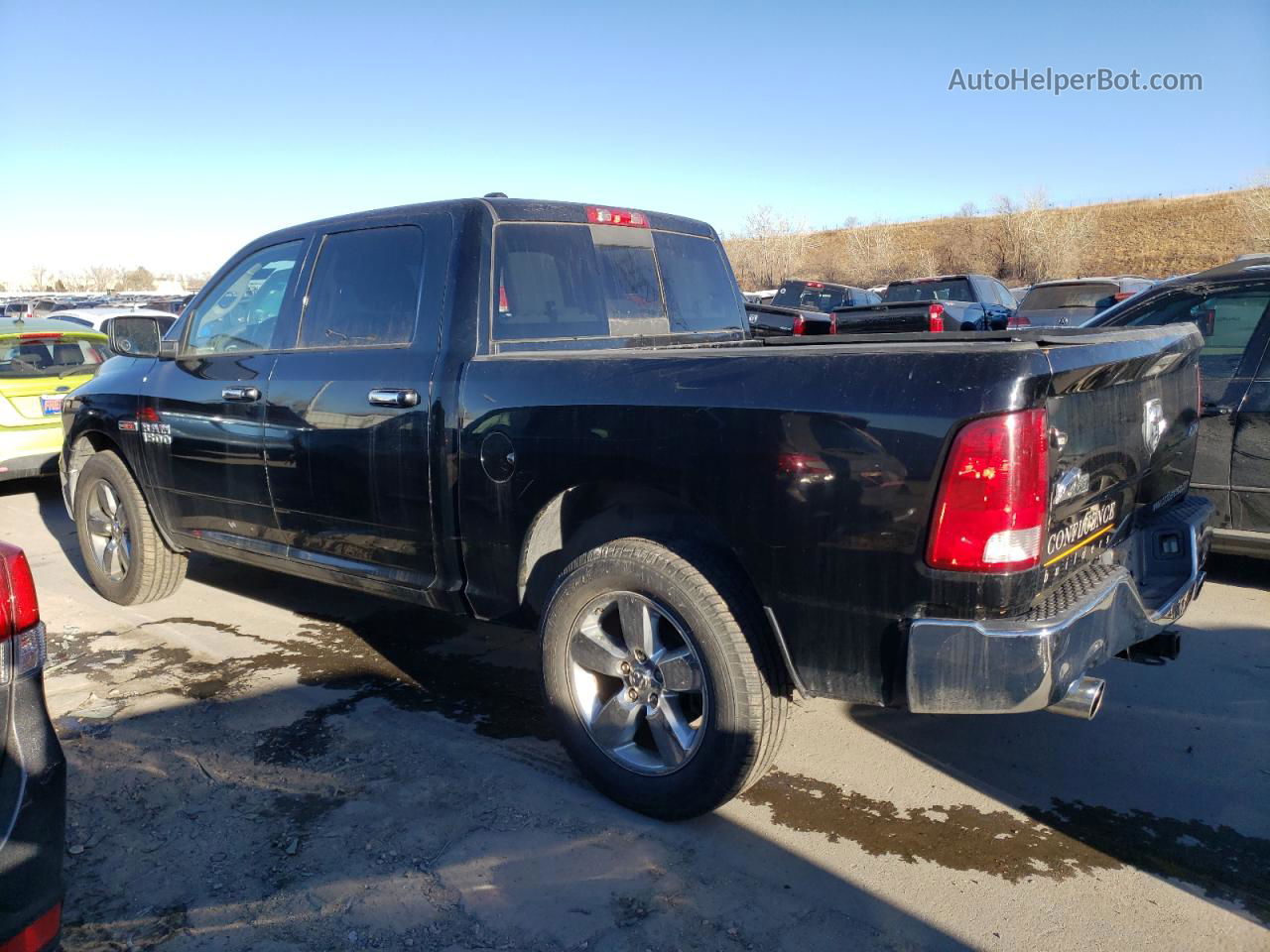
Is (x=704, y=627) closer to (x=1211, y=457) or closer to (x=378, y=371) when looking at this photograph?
(x=378, y=371)

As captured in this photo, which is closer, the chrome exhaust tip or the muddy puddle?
the chrome exhaust tip

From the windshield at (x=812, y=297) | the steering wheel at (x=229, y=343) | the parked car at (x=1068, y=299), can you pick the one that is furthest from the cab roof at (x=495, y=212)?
the windshield at (x=812, y=297)

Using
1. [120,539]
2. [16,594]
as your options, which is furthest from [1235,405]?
[120,539]

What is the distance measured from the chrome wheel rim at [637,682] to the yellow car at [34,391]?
6.45 m

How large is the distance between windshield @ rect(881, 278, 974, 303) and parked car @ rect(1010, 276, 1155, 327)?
48.8 inches

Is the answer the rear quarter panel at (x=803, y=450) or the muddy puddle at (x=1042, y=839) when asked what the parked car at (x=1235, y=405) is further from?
the rear quarter panel at (x=803, y=450)

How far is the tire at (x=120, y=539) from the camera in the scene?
17.6ft

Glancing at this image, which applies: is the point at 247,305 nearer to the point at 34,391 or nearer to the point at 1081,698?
the point at 1081,698

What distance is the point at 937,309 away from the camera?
12.5 m

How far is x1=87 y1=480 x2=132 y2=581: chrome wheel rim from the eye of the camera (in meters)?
5.52

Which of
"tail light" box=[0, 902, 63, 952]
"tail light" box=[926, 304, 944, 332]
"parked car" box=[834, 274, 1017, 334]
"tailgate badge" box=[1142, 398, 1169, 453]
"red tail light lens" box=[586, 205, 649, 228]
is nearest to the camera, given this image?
"tail light" box=[0, 902, 63, 952]

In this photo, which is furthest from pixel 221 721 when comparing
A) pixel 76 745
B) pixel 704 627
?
pixel 704 627

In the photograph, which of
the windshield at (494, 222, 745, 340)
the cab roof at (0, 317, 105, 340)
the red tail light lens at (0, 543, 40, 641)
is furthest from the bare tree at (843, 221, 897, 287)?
the red tail light lens at (0, 543, 40, 641)

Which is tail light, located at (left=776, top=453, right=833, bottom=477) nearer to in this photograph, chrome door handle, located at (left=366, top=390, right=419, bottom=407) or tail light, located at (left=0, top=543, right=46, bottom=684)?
chrome door handle, located at (left=366, top=390, right=419, bottom=407)
